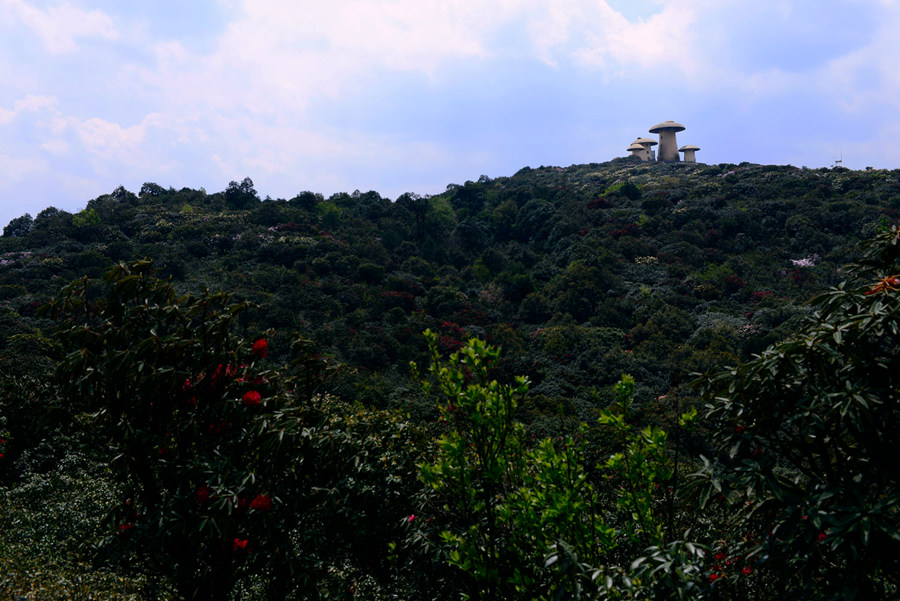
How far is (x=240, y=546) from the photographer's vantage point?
4.91 metres

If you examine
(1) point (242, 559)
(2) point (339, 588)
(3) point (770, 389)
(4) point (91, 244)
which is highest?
(4) point (91, 244)

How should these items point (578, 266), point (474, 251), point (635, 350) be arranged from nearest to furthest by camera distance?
point (635, 350), point (578, 266), point (474, 251)

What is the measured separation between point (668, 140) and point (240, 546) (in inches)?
2797

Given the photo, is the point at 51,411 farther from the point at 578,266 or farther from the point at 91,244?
the point at 91,244

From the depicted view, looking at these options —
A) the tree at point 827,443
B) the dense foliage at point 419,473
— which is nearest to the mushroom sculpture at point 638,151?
the dense foliage at point 419,473

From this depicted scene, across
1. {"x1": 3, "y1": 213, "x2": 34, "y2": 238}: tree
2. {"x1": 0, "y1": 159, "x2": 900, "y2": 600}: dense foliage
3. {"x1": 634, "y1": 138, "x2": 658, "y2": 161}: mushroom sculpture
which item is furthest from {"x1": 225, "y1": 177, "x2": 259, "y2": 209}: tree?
{"x1": 634, "y1": 138, "x2": 658, "y2": 161}: mushroom sculpture

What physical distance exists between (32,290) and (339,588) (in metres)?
29.6

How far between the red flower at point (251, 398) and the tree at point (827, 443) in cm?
383

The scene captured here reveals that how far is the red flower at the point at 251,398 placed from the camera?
4895 mm

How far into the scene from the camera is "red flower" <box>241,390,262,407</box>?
489cm

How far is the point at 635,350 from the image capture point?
24203 millimetres

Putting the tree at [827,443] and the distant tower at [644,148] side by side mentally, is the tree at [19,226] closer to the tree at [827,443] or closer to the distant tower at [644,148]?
the tree at [827,443]

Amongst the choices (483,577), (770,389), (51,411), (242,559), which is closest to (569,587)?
(483,577)

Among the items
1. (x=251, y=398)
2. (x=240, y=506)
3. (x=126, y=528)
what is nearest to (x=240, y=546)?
(x=240, y=506)
